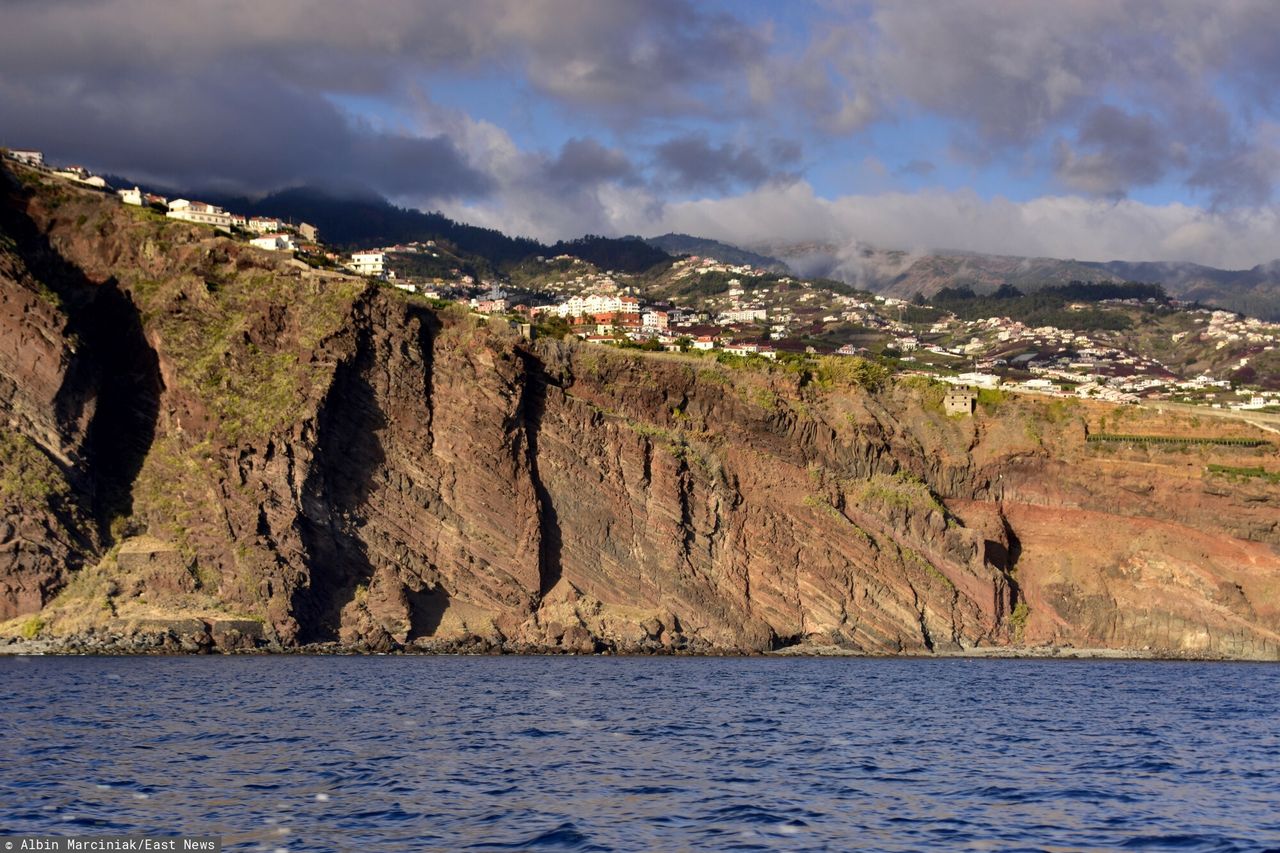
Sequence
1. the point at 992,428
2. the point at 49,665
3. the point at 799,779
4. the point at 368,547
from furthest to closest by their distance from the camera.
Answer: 1. the point at 992,428
2. the point at 368,547
3. the point at 49,665
4. the point at 799,779

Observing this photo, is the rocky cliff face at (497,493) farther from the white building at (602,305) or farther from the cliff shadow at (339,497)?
the white building at (602,305)

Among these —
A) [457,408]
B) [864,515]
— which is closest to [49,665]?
[457,408]

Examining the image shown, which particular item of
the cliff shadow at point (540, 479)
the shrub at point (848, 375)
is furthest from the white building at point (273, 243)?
the shrub at point (848, 375)

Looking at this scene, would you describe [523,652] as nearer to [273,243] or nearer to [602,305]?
[273,243]

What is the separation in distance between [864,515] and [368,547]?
29338mm

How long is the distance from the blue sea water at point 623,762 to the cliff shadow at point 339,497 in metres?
17.2

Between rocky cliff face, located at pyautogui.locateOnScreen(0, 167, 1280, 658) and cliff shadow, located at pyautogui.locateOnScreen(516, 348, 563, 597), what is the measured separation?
187 mm

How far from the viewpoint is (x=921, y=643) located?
8338 centimetres

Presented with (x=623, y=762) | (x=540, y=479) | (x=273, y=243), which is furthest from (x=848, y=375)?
(x=623, y=762)

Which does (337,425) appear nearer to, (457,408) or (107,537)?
(457,408)

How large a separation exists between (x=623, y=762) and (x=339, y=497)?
48.9 metres

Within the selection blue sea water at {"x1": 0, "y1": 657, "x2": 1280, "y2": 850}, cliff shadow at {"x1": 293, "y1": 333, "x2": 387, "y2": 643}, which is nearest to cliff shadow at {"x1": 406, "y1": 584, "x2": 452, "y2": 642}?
cliff shadow at {"x1": 293, "y1": 333, "x2": 387, "y2": 643}

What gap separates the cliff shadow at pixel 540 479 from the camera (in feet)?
270

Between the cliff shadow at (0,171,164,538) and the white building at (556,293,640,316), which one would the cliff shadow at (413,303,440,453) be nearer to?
the cliff shadow at (0,171,164,538)
